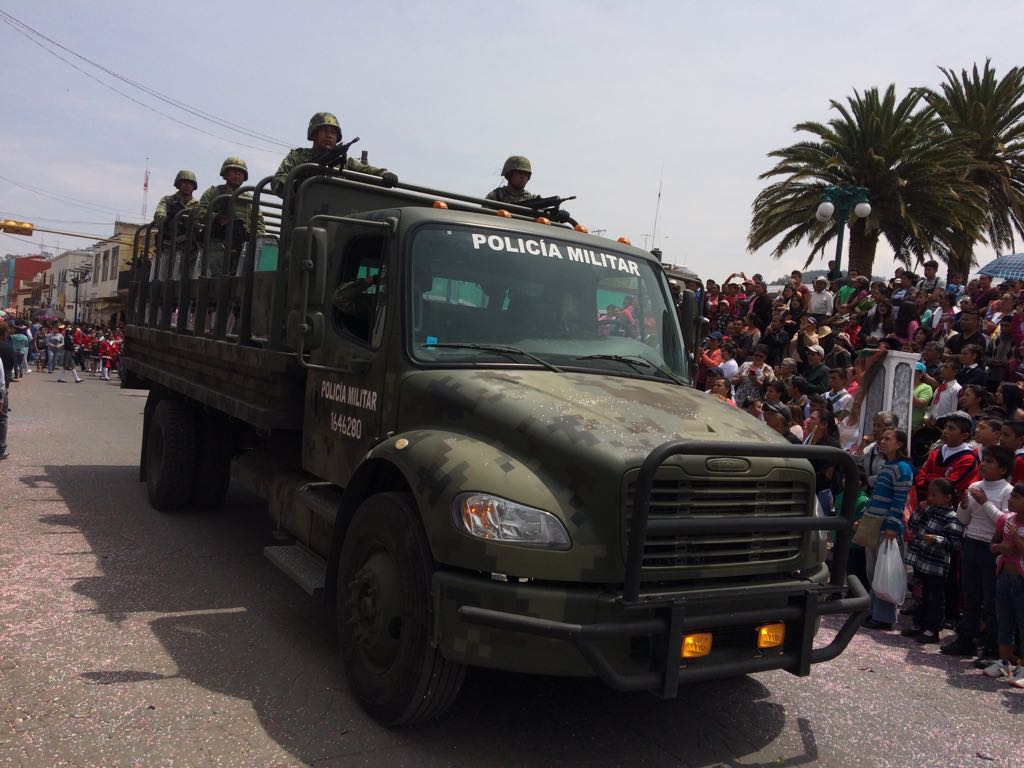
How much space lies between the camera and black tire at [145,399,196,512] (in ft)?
26.0

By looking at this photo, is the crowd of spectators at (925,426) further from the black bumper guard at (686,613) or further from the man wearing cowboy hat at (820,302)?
the black bumper guard at (686,613)

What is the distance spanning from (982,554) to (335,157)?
17.1 ft

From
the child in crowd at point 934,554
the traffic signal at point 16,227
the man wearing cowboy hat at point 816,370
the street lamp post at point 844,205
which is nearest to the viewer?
the child in crowd at point 934,554

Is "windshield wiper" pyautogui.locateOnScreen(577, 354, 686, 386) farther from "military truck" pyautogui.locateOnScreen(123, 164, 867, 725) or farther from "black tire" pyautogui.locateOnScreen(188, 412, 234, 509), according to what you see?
"black tire" pyautogui.locateOnScreen(188, 412, 234, 509)

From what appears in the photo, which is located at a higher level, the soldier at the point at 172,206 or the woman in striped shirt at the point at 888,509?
the soldier at the point at 172,206

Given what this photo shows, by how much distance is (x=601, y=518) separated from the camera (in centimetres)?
355

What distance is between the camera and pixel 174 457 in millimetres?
7957

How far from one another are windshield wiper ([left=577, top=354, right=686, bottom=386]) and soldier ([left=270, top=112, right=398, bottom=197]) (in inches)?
86.9

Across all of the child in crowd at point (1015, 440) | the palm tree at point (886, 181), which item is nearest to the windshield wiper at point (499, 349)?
the child in crowd at point (1015, 440)

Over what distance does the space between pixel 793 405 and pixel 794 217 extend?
14.6 m

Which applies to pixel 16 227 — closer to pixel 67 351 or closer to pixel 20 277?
pixel 67 351

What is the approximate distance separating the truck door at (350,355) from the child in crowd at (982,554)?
4237 mm

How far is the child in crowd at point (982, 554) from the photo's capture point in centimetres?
591

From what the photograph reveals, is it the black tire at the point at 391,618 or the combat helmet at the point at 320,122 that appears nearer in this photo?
the black tire at the point at 391,618
